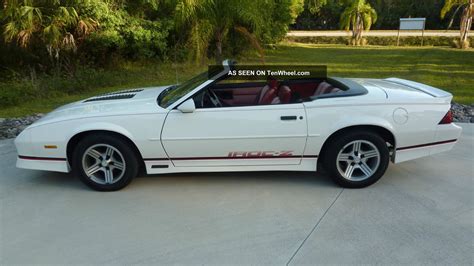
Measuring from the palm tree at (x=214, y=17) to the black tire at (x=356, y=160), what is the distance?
474cm

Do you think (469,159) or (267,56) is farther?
(267,56)

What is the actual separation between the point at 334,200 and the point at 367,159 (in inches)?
23.8

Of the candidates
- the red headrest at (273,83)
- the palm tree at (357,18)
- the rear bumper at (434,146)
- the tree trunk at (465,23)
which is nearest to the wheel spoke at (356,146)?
the rear bumper at (434,146)

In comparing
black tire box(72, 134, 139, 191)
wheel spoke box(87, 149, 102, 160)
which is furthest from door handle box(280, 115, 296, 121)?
wheel spoke box(87, 149, 102, 160)

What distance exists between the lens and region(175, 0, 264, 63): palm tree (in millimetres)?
7594

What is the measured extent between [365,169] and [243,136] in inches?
51.7

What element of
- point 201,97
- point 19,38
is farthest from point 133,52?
point 201,97

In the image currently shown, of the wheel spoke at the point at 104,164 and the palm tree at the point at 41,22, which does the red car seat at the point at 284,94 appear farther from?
the palm tree at the point at 41,22

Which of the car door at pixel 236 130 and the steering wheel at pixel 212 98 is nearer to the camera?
the car door at pixel 236 130

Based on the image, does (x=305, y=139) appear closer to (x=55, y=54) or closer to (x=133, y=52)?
(x=55, y=54)

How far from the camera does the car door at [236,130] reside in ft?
11.8

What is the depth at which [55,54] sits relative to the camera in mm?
10750

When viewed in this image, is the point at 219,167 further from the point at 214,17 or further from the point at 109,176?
the point at 214,17

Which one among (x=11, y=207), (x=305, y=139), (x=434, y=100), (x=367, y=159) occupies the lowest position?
(x=11, y=207)
